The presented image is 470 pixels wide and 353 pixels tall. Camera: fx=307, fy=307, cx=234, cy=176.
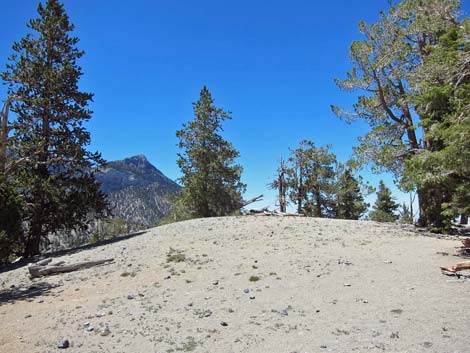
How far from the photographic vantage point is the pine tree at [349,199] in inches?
1674

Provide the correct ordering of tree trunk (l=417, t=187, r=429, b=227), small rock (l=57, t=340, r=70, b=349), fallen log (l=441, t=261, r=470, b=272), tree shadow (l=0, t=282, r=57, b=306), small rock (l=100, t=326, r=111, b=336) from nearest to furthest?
small rock (l=57, t=340, r=70, b=349)
small rock (l=100, t=326, r=111, b=336)
fallen log (l=441, t=261, r=470, b=272)
tree shadow (l=0, t=282, r=57, b=306)
tree trunk (l=417, t=187, r=429, b=227)

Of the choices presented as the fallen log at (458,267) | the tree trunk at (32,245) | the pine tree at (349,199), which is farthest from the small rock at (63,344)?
the pine tree at (349,199)

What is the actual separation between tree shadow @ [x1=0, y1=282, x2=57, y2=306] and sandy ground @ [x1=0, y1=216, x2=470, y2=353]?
0.17 feet

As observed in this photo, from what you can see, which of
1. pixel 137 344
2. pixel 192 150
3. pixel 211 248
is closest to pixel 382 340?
pixel 137 344

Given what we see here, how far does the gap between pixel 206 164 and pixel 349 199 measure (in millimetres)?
24633

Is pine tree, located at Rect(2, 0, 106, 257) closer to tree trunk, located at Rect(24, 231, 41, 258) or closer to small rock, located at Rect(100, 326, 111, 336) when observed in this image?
tree trunk, located at Rect(24, 231, 41, 258)

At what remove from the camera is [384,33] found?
1920 cm

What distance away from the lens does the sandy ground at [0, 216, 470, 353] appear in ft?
18.7

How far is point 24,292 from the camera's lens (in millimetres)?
10961

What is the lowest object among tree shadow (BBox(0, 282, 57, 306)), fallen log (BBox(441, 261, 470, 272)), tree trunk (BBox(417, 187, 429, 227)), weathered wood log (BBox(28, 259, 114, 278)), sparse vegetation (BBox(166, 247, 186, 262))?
tree shadow (BBox(0, 282, 57, 306))

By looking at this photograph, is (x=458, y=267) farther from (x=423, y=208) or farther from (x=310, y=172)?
(x=310, y=172)

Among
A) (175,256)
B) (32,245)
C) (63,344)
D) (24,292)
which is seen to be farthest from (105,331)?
(32,245)

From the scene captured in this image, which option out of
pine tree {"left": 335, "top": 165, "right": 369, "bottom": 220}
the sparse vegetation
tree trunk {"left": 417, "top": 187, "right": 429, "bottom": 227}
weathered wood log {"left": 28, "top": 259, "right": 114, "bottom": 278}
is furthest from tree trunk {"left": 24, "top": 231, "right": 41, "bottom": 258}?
pine tree {"left": 335, "top": 165, "right": 369, "bottom": 220}

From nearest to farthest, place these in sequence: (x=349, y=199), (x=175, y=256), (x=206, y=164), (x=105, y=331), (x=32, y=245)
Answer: (x=105, y=331) → (x=175, y=256) → (x=32, y=245) → (x=206, y=164) → (x=349, y=199)
